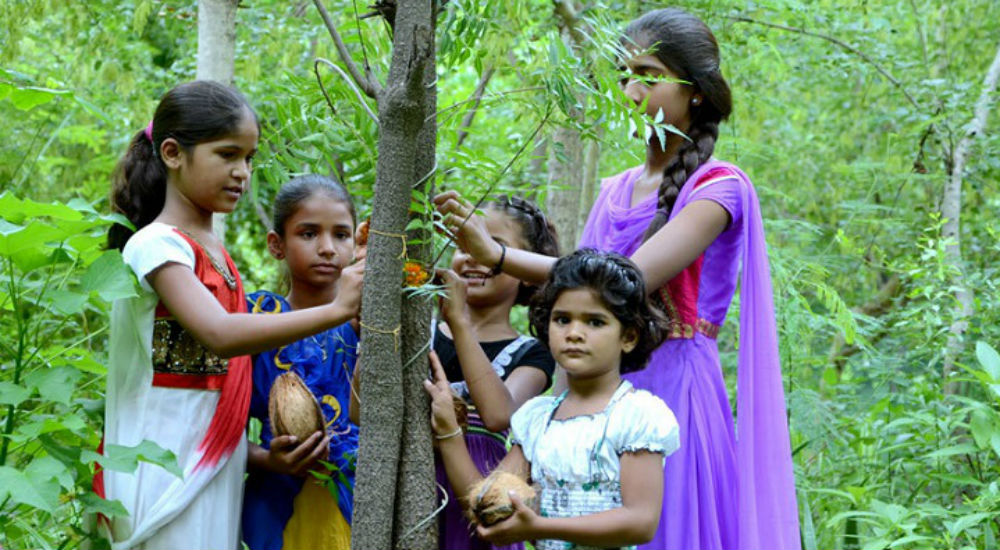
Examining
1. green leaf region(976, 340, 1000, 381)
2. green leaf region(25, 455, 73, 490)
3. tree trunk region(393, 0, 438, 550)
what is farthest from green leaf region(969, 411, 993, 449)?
green leaf region(25, 455, 73, 490)

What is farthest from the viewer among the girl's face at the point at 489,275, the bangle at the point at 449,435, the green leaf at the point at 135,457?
the girl's face at the point at 489,275

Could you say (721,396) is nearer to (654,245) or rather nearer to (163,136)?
(654,245)

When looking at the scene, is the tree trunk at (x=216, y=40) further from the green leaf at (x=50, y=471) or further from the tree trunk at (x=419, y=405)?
the tree trunk at (x=419, y=405)

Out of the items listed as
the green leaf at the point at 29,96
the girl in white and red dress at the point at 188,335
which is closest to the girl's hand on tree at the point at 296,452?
the girl in white and red dress at the point at 188,335

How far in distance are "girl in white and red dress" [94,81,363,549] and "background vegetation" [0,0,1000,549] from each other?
0.09 metres

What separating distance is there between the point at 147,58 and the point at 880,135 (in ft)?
15.5

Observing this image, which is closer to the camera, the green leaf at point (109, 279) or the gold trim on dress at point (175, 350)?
the green leaf at point (109, 279)

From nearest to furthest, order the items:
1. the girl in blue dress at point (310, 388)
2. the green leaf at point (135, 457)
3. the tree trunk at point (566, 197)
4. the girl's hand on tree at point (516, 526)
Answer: the girl's hand on tree at point (516, 526) < the green leaf at point (135, 457) < the girl in blue dress at point (310, 388) < the tree trunk at point (566, 197)

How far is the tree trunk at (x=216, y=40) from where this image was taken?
3635 mm

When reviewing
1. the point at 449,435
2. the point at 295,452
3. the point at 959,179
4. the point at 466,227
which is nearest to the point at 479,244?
the point at 466,227

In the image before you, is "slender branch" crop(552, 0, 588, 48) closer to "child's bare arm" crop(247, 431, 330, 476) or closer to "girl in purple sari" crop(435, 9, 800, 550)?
"girl in purple sari" crop(435, 9, 800, 550)

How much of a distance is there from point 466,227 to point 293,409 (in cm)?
57

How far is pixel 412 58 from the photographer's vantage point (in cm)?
196

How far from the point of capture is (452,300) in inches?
89.2
